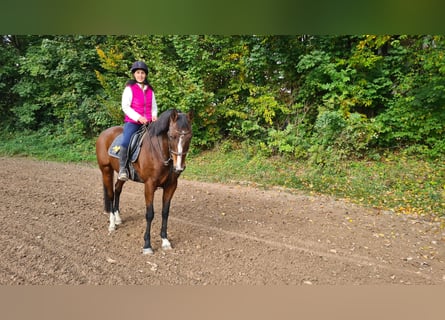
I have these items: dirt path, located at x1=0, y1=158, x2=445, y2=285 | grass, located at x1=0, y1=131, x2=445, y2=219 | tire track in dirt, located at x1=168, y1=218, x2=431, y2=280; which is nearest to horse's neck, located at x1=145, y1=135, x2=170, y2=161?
dirt path, located at x1=0, y1=158, x2=445, y2=285

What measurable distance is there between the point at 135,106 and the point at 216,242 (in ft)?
8.56

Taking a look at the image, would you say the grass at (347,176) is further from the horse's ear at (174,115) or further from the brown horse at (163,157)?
the horse's ear at (174,115)

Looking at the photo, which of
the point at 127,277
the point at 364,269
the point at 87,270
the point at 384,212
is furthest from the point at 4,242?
the point at 384,212

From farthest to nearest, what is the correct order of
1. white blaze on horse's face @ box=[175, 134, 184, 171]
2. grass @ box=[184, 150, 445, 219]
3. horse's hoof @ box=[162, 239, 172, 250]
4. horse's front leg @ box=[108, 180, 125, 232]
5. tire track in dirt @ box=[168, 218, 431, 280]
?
grass @ box=[184, 150, 445, 219], horse's front leg @ box=[108, 180, 125, 232], horse's hoof @ box=[162, 239, 172, 250], tire track in dirt @ box=[168, 218, 431, 280], white blaze on horse's face @ box=[175, 134, 184, 171]

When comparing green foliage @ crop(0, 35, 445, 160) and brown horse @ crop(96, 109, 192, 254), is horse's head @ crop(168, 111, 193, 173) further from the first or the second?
green foliage @ crop(0, 35, 445, 160)

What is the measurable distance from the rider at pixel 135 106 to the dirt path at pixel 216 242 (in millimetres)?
1409

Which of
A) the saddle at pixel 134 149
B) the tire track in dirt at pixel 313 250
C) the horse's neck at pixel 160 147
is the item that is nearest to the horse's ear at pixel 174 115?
the horse's neck at pixel 160 147

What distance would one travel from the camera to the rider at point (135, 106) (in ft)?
16.1

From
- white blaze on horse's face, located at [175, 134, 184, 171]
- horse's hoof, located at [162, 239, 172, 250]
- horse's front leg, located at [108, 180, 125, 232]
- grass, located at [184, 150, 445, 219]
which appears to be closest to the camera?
white blaze on horse's face, located at [175, 134, 184, 171]

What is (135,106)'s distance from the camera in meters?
5.08

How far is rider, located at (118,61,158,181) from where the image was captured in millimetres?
4914

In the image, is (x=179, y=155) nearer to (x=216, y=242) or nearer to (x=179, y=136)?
(x=179, y=136)

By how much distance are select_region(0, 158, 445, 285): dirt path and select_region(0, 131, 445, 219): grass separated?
0.93 metres

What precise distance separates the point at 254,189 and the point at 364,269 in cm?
468
